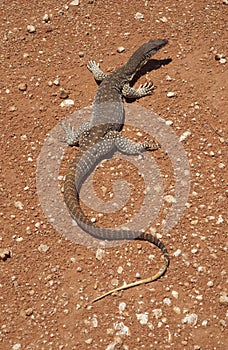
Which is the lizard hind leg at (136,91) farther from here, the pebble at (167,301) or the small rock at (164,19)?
the pebble at (167,301)

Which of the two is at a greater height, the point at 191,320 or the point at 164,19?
the point at 164,19

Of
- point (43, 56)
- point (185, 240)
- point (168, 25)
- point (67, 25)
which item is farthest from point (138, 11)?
point (185, 240)

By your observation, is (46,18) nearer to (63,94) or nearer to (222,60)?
(63,94)

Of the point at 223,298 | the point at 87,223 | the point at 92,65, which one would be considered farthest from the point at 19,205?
the point at 223,298

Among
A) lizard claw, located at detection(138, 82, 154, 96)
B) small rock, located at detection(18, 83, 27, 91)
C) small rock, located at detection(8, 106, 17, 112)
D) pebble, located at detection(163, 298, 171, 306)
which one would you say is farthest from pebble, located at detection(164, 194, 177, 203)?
small rock, located at detection(18, 83, 27, 91)

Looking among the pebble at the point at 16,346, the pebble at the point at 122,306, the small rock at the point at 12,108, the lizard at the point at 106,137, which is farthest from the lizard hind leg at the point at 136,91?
the pebble at the point at 16,346

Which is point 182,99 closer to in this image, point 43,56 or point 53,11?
point 43,56
